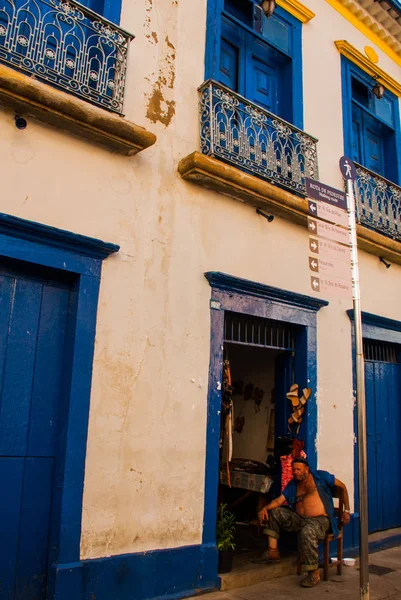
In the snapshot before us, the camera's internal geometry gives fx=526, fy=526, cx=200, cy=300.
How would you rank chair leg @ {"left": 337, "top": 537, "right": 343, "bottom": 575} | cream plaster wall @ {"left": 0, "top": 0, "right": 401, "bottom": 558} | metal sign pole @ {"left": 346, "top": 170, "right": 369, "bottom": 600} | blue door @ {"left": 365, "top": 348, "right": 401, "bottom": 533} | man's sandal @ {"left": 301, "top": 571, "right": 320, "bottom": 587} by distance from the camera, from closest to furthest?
metal sign pole @ {"left": 346, "top": 170, "right": 369, "bottom": 600} < cream plaster wall @ {"left": 0, "top": 0, "right": 401, "bottom": 558} < man's sandal @ {"left": 301, "top": 571, "right": 320, "bottom": 587} < chair leg @ {"left": 337, "top": 537, "right": 343, "bottom": 575} < blue door @ {"left": 365, "top": 348, "right": 401, "bottom": 533}

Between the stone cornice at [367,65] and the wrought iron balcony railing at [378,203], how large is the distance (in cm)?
A: 186

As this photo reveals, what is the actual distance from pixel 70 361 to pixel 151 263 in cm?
125

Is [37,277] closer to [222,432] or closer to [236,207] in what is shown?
[236,207]

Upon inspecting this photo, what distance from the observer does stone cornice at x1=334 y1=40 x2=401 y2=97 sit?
7945mm

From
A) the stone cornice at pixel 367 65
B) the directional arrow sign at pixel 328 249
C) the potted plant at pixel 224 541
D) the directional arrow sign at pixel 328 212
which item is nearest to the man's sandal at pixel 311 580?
the potted plant at pixel 224 541

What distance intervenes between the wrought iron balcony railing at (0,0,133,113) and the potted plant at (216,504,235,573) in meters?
4.23

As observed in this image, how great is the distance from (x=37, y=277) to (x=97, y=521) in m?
2.11

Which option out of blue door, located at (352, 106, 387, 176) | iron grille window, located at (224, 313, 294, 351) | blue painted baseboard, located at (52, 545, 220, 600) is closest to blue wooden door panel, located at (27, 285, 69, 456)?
blue painted baseboard, located at (52, 545, 220, 600)

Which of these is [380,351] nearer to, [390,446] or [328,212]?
[390,446]

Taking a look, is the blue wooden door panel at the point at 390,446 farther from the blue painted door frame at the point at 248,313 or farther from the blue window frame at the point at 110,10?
the blue window frame at the point at 110,10

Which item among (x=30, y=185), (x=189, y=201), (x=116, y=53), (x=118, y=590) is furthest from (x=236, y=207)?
(x=118, y=590)

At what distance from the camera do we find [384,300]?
790 centimetres

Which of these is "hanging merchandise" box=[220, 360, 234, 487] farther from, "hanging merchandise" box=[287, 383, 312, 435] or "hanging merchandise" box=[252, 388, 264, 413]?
"hanging merchandise" box=[252, 388, 264, 413]

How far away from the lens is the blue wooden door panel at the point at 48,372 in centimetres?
435
